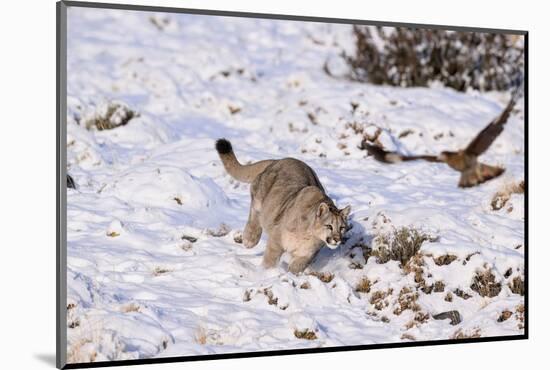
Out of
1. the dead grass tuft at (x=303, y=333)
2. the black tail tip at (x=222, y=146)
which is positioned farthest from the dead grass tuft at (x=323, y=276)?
the black tail tip at (x=222, y=146)

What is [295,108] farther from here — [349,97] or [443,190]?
[443,190]

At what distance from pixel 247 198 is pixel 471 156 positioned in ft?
9.17

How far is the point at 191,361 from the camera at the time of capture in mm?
7738

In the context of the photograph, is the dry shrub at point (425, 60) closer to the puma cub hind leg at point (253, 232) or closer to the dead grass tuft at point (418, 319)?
the puma cub hind leg at point (253, 232)

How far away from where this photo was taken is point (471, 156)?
10984mm

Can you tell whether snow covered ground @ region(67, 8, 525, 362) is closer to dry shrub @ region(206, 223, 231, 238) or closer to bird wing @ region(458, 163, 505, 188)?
dry shrub @ region(206, 223, 231, 238)

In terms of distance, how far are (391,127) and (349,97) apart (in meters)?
0.67

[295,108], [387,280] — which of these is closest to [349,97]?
A: [295,108]

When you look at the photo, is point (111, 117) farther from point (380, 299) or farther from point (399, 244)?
point (380, 299)

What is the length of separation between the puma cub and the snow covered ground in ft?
0.65

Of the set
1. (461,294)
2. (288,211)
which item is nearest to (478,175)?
(461,294)

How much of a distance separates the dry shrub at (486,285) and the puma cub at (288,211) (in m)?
1.41

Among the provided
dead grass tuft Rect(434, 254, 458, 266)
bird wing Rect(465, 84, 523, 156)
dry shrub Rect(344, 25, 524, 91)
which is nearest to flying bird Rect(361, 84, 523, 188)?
bird wing Rect(465, 84, 523, 156)

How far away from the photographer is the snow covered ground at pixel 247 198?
8.02 meters
